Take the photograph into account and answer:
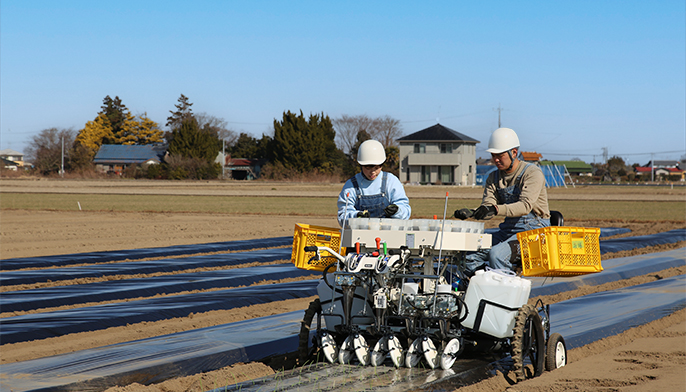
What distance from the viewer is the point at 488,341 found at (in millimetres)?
5441

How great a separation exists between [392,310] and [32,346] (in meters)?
3.67

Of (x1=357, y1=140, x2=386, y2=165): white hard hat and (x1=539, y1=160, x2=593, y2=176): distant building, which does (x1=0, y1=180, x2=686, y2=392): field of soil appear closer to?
(x1=357, y1=140, x2=386, y2=165): white hard hat

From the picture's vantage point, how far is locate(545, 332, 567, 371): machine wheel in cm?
538

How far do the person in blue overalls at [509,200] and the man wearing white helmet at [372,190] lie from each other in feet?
2.69

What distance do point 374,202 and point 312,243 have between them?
71 cm

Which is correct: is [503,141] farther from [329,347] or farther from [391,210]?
[329,347]

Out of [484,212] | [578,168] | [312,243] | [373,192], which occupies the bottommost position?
[312,243]

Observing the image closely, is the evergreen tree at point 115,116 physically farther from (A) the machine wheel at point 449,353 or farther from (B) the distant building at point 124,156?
(A) the machine wheel at point 449,353

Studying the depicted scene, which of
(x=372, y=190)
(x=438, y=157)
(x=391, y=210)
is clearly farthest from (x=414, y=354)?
(x=438, y=157)

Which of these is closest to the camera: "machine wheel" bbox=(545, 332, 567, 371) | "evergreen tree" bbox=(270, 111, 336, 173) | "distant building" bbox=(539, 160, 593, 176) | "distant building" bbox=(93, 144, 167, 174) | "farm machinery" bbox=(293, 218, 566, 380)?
"farm machinery" bbox=(293, 218, 566, 380)

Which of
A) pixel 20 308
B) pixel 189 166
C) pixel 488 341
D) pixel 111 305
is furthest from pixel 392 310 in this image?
pixel 189 166

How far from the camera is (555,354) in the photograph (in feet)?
17.8

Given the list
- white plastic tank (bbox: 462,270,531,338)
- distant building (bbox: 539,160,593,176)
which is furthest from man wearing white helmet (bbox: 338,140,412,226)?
distant building (bbox: 539,160,593,176)

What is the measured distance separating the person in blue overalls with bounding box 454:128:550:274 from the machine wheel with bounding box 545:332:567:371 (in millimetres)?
741
